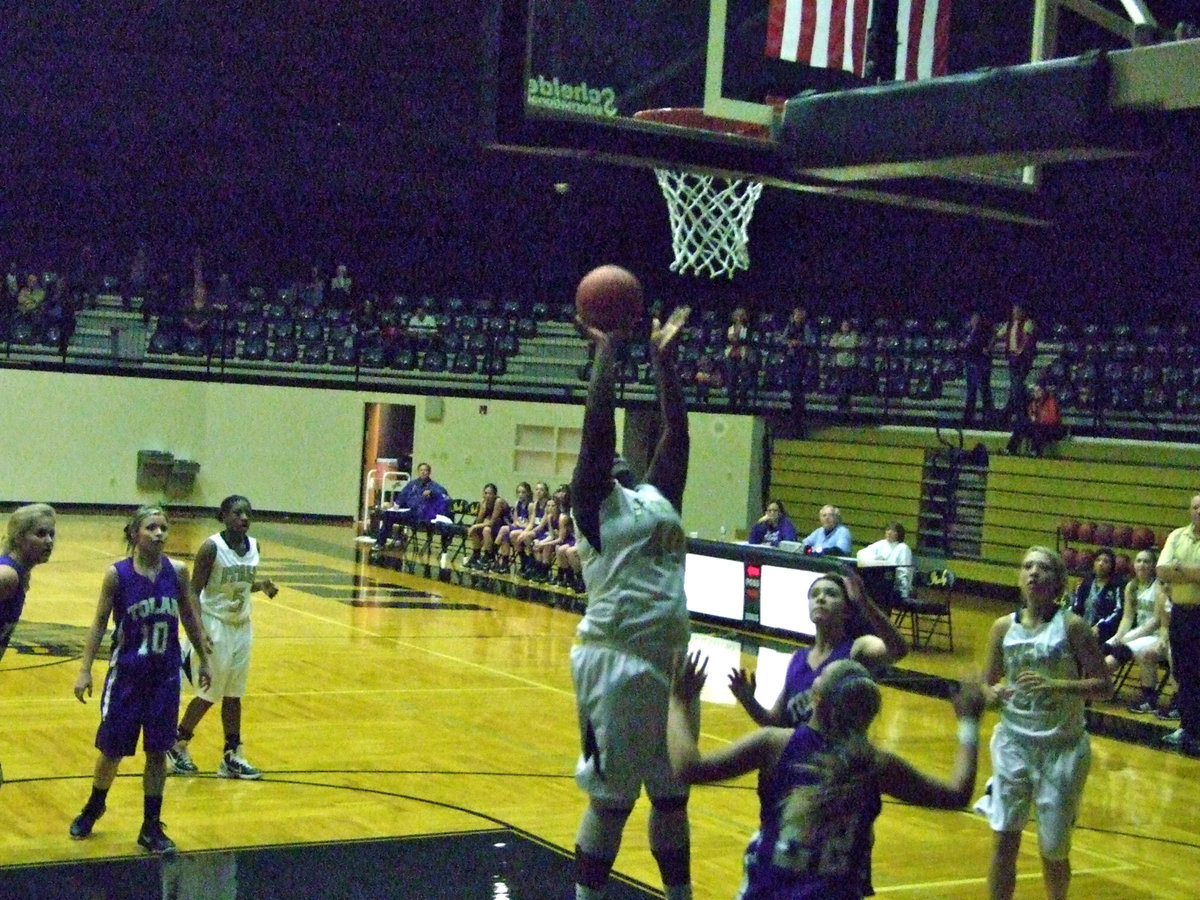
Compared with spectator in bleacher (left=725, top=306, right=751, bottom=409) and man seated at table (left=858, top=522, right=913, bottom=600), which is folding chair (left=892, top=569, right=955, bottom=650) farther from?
spectator in bleacher (left=725, top=306, right=751, bottom=409)

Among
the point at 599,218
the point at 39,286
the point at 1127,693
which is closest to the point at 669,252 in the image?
the point at 599,218

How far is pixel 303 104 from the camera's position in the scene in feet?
82.5

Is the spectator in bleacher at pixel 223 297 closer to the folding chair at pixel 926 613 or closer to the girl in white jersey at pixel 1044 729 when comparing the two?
the folding chair at pixel 926 613

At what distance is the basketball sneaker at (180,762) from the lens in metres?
8.27

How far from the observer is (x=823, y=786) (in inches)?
140

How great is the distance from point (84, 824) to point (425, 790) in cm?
187

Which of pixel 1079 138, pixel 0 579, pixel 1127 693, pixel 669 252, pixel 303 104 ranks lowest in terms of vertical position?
pixel 1127 693

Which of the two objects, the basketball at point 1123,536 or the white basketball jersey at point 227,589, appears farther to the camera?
the basketball at point 1123,536

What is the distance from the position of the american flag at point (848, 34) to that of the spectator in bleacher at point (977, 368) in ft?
48.5

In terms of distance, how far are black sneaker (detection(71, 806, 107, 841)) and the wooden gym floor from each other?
7 cm

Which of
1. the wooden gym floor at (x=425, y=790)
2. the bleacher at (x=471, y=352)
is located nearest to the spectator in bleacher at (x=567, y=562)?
the wooden gym floor at (x=425, y=790)

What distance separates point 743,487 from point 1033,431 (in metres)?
4.69

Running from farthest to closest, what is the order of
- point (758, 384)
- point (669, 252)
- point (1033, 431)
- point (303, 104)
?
point (669, 252), point (303, 104), point (758, 384), point (1033, 431)

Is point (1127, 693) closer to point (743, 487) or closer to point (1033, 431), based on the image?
point (1033, 431)
